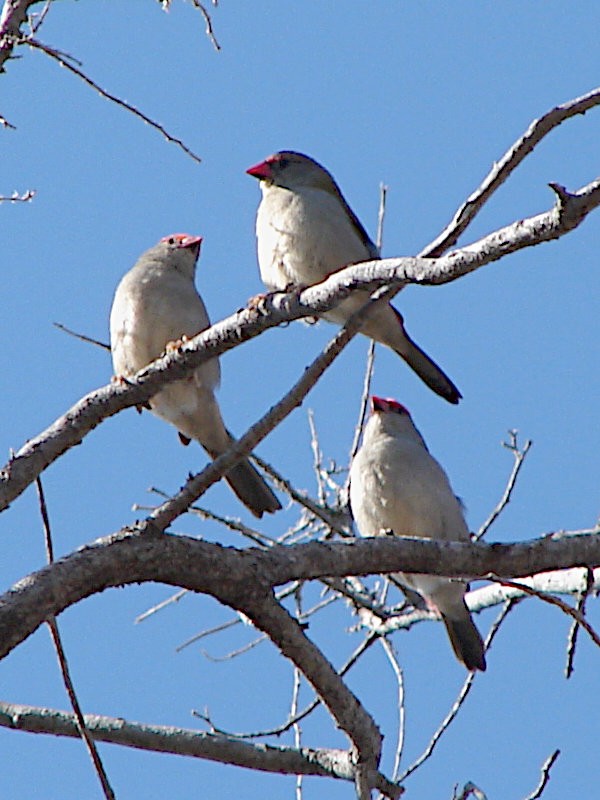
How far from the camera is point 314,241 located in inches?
225

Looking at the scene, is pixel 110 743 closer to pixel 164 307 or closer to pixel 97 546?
pixel 97 546

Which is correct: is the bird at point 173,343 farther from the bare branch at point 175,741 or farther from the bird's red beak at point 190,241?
the bare branch at point 175,741

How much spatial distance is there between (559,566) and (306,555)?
691 millimetres

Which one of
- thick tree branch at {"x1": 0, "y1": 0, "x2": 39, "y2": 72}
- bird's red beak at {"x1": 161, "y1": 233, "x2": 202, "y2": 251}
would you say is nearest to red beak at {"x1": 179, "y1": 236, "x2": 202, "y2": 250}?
bird's red beak at {"x1": 161, "y1": 233, "x2": 202, "y2": 251}

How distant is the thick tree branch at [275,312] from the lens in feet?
9.05

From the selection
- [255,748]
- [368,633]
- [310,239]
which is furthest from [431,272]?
[310,239]

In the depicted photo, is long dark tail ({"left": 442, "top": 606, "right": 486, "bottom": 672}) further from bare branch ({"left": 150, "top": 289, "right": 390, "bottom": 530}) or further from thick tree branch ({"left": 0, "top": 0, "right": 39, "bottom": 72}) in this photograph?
thick tree branch ({"left": 0, "top": 0, "right": 39, "bottom": 72})

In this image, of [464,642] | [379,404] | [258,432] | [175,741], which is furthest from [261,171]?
[175,741]

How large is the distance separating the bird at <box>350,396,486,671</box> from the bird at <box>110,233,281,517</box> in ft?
1.42

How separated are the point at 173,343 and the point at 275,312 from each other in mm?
1669

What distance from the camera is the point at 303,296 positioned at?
3914 mm

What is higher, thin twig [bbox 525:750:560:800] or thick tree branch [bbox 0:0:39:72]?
thick tree branch [bbox 0:0:39:72]

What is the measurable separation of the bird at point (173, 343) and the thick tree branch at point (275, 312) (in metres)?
1.27

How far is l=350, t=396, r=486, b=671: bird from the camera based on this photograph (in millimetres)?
5867
